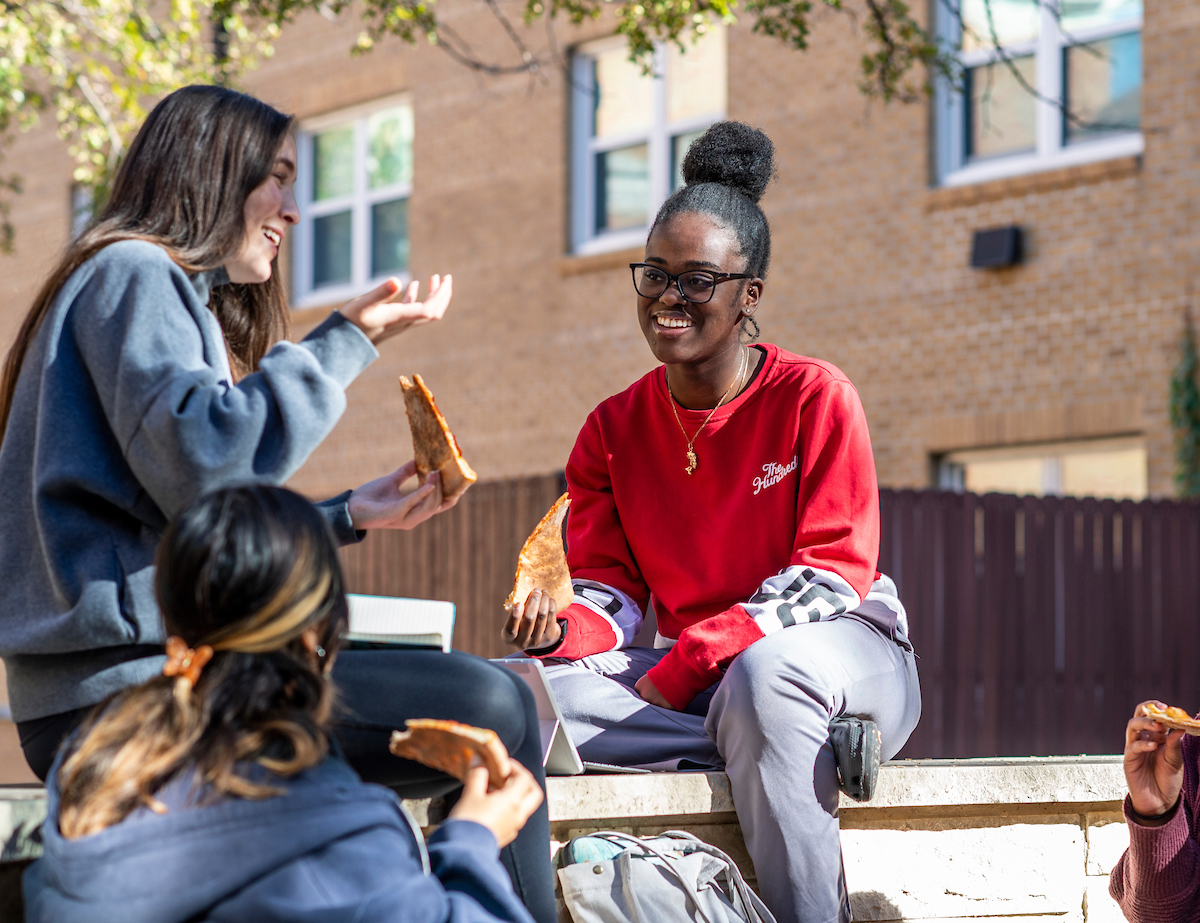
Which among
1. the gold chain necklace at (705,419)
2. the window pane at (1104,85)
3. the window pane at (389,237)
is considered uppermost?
the window pane at (1104,85)

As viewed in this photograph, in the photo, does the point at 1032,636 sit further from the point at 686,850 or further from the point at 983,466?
the point at 686,850

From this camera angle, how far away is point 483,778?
2152 mm

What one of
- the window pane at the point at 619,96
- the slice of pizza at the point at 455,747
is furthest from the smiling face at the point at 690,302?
Answer: the window pane at the point at 619,96

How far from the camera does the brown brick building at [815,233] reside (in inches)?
385

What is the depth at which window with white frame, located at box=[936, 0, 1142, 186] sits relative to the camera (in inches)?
397

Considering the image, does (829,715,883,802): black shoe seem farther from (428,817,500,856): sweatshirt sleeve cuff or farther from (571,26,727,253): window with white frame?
(571,26,727,253): window with white frame

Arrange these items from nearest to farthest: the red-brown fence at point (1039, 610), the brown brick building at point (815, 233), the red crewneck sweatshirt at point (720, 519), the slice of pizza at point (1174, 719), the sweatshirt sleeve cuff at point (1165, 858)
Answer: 1. the slice of pizza at point (1174, 719)
2. the sweatshirt sleeve cuff at point (1165, 858)
3. the red crewneck sweatshirt at point (720, 519)
4. the red-brown fence at point (1039, 610)
5. the brown brick building at point (815, 233)

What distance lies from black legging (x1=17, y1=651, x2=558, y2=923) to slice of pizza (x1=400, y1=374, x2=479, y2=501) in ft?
0.95

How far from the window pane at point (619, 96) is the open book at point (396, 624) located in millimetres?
10156

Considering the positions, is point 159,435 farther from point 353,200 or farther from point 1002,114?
point 353,200

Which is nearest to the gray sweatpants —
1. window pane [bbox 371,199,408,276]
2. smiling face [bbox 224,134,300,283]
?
smiling face [bbox 224,134,300,283]

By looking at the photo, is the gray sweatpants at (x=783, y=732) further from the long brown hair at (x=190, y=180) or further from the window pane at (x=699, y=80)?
the window pane at (x=699, y=80)

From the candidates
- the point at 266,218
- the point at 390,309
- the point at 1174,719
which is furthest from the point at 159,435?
the point at 1174,719

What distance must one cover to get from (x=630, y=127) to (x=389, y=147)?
8.85ft
